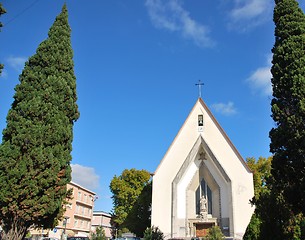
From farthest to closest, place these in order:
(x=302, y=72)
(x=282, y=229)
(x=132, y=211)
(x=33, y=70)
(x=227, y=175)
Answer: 1. (x=132, y=211)
2. (x=227, y=175)
3. (x=33, y=70)
4. (x=302, y=72)
5. (x=282, y=229)

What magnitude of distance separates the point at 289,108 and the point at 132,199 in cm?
2892

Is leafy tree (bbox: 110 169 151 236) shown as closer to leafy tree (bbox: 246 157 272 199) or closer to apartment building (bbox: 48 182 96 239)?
leafy tree (bbox: 246 157 272 199)

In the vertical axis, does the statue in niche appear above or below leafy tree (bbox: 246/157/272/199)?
below

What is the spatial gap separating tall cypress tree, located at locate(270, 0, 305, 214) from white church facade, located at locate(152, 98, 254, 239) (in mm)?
13190

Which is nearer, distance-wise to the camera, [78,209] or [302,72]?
[302,72]

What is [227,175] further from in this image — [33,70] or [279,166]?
[33,70]

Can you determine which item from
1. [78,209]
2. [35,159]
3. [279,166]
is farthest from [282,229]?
[78,209]

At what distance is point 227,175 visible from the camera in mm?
26984

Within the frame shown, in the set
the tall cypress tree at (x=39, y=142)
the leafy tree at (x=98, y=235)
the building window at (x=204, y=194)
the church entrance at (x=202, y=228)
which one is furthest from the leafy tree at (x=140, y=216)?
the tall cypress tree at (x=39, y=142)

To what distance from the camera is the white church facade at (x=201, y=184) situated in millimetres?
26234

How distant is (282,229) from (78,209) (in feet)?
169

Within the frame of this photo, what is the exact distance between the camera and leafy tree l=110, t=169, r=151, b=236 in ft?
115

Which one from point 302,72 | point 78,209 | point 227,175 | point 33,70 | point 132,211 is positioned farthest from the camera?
point 78,209

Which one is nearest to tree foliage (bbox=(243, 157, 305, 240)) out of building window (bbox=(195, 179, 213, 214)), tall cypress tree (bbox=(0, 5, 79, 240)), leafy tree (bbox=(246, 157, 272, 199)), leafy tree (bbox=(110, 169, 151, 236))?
tall cypress tree (bbox=(0, 5, 79, 240))
